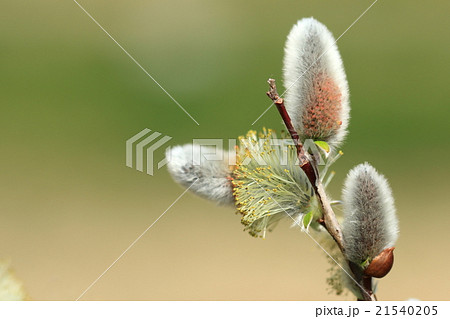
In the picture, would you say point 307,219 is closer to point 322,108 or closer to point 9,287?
point 322,108

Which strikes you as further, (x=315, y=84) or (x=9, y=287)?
(x=315, y=84)

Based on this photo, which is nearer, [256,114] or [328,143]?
[328,143]

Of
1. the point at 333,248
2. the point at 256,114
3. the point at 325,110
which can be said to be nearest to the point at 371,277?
the point at 333,248

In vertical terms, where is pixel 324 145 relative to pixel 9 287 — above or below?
above

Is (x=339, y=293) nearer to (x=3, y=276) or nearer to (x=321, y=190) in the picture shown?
(x=321, y=190)

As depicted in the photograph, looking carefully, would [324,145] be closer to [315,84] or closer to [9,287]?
[315,84]

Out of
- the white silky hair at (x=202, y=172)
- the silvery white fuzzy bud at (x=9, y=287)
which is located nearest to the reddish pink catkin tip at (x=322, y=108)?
the white silky hair at (x=202, y=172)

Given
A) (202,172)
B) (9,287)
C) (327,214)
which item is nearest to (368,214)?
(327,214)
